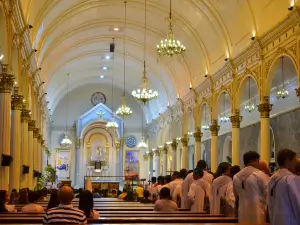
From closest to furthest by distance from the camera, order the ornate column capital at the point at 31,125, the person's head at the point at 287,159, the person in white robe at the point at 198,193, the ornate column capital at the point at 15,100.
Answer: the person's head at the point at 287,159, the person in white robe at the point at 198,193, the ornate column capital at the point at 15,100, the ornate column capital at the point at 31,125

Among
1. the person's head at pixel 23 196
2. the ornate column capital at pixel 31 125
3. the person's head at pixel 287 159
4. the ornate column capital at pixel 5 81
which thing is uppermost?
the ornate column capital at pixel 5 81

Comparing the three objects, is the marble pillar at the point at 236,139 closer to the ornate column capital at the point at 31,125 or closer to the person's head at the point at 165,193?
the ornate column capital at the point at 31,125

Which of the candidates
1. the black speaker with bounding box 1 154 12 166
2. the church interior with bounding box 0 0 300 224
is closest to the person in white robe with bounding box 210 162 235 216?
the church interior with bounding box 0 0 300 224

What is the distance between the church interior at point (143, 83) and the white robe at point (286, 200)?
351 inches

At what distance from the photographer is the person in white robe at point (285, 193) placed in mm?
5203

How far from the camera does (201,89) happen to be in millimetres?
24922

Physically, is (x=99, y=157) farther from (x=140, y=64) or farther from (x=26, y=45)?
(x=26, y=45)

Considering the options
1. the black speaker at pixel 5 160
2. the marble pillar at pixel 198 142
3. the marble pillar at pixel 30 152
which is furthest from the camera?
the marble pillar at pixel 198 142

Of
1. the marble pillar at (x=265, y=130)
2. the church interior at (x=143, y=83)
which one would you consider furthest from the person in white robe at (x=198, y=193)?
the marble pillar at (x=265, y=130)

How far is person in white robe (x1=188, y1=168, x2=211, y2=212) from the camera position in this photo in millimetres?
10672

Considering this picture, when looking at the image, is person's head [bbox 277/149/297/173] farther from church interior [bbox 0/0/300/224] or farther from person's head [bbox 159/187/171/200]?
church interior [bbox 0/0/300/224]

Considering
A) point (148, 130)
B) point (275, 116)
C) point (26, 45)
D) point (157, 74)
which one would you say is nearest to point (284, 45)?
point (275, 116)

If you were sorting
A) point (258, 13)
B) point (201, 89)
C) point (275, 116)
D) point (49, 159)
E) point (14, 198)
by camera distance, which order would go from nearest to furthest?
point (14, 198) < point (258, 13) < point (275, 116) < point (201, 89) < point (49, 159)

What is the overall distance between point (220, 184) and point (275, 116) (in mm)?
12548
